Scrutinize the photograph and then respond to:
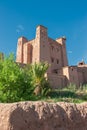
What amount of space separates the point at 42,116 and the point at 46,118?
10cm

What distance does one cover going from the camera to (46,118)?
12.8 ft

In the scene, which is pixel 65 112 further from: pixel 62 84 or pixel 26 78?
pixel 62 84

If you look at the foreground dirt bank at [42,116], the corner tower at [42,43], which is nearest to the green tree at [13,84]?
the foreground dirt bank at [42,116]

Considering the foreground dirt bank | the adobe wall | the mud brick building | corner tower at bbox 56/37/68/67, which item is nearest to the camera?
the foreground dirt bank

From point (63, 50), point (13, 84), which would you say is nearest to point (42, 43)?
point (63, 50)

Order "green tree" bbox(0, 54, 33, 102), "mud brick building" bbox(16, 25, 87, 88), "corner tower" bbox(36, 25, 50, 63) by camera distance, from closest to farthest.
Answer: "green tree" bbox(0, 54, 33, 102) < "mud brick building" bbox(16, 25, 87, 88) < "corner tower" bbox(36, 25, 50, 63)

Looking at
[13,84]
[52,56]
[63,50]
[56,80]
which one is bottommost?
[13,84]

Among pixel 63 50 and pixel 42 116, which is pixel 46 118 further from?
pixel 63 50

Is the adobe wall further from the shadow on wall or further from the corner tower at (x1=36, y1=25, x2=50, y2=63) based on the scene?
the shadow on wall

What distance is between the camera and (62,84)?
97.1ft

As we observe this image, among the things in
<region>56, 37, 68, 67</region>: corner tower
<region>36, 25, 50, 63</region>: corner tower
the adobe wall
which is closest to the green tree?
the adobe wall

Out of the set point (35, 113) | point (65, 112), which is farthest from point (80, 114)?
point (35, 113)

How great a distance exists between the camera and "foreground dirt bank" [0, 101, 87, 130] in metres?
3.55

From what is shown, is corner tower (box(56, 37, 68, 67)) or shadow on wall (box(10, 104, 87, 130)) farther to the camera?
corner tower (box(56, 37, 68, 67))
